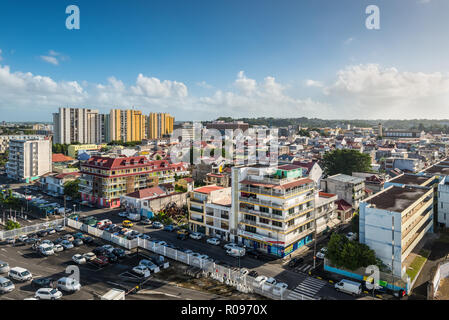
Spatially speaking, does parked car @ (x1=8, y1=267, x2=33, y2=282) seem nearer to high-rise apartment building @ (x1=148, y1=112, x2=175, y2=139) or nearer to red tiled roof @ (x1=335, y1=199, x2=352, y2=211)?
red tiled roof @ (x1=335, y1=199, x2=352, y2=211)

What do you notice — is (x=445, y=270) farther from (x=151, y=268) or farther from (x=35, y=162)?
(x=35, y=162)

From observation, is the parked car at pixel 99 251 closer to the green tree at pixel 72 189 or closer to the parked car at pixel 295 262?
the parked car at pixel 295 262

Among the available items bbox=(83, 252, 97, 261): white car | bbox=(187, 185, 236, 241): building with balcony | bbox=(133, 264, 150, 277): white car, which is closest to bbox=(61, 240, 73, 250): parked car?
bbox=(83, 252, 97, 261): white car

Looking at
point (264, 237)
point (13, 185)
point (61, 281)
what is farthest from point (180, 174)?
point (61, 281)

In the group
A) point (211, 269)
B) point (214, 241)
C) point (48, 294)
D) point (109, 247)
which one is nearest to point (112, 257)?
point (109, 247)

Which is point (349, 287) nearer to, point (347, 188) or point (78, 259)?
point (347, 188)

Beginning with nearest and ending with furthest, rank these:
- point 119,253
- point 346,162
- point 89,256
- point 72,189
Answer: point 89,256 → point 119,253 → point 72,189 → point 346,162
